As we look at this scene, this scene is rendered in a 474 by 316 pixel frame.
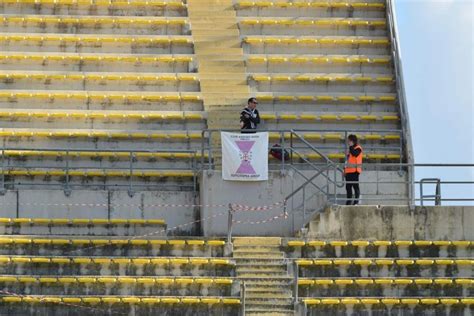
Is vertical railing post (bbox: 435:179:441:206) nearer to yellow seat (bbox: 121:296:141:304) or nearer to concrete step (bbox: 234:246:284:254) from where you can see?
concrete step (bbox: 234:246:284:254)

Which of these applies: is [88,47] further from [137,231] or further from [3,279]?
[3,279]

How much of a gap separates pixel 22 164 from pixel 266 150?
4311 mm

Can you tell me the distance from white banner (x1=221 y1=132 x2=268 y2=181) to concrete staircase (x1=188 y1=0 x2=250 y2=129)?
7.65 ft

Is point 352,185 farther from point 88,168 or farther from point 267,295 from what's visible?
point 88,168

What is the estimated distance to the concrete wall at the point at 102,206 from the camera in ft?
87.9

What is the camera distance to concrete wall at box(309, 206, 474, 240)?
25344 millimetres

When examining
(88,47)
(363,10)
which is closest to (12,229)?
(88,47)

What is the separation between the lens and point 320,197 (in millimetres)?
26625

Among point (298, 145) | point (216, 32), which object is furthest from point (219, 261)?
point (216, 32)

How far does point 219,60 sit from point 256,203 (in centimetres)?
496

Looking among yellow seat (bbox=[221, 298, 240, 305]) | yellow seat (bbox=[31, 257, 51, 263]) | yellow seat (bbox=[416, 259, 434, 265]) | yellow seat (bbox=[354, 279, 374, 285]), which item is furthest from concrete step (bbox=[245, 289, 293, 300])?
yellow seat (bbox=[31, 257, 51, 263])

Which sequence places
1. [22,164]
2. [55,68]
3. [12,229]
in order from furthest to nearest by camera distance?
[55,68] < [22,164] < [12,229]

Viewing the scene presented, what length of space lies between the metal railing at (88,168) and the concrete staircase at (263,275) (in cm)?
245

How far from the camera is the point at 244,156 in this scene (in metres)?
26.5
